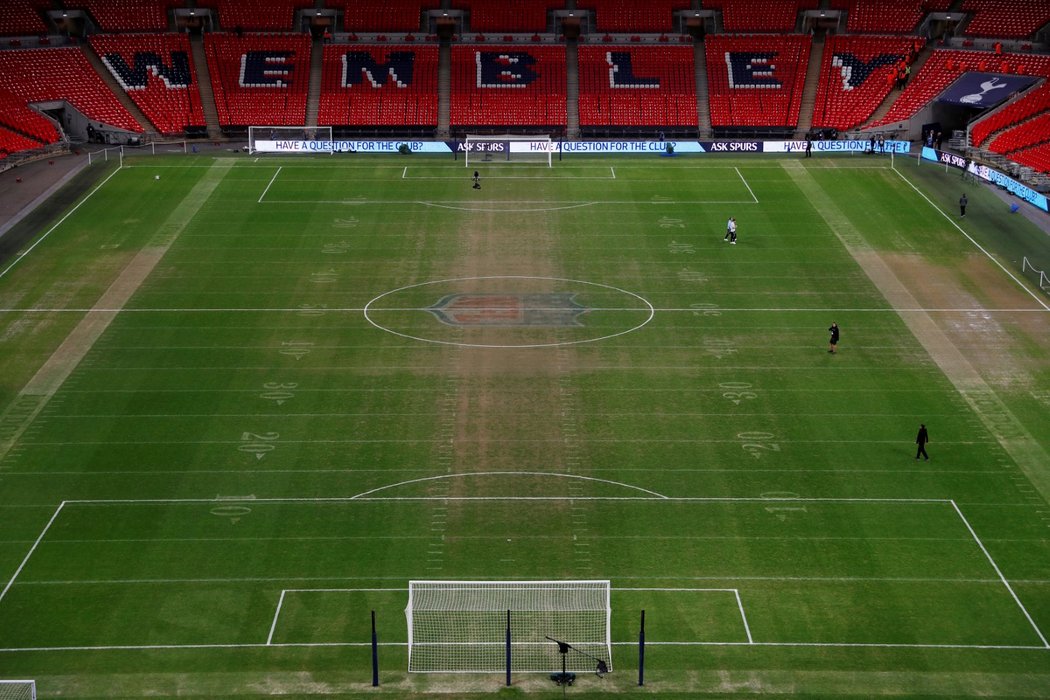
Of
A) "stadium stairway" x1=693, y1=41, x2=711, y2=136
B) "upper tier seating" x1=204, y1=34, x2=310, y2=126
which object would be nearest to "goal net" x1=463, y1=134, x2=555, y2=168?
"stadium stairway" x1=693, y1=41, x2=711, y2=136

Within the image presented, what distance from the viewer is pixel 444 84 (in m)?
103

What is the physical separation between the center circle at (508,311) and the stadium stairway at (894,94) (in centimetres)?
3665

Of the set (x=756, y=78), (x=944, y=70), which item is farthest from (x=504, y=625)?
(x=944, y=70)

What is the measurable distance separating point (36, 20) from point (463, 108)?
31.6 meters

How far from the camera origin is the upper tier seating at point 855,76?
9950 cm

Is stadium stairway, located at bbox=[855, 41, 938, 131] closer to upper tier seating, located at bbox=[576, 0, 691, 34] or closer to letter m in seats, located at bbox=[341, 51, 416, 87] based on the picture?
upper tier seating, located at bbox=[576, 0, 691, 34]

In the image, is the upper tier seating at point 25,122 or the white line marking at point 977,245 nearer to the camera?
the white line marking at point 977,245

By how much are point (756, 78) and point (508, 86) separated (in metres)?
17.9

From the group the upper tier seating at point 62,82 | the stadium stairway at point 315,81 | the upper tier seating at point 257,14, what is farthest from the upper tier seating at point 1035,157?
the upper tier seating at point 62,82

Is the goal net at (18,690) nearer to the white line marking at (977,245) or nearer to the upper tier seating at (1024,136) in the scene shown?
the white line marking at (977,245)

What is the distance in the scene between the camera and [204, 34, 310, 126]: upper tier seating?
329 feet

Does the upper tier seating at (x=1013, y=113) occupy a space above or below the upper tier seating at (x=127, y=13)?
below

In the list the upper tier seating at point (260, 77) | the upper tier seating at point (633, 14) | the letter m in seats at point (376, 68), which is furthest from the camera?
the upper tier seating at point (633, 14)

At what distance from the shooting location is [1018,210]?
81938mm
